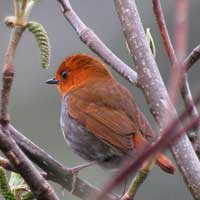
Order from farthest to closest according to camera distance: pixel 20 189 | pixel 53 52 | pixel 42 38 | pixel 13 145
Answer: pixel 53 52
pixel 20 189
pixel 42 38
pixel 13 145

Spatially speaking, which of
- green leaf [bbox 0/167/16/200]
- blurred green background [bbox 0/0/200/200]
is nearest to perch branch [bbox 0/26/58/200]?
green leaf [bbox 0/167/16/200]

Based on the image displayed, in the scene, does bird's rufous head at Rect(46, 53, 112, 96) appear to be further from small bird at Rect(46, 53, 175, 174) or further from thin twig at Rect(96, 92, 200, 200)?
thin twig at Rect(96, 92, 200, 200)

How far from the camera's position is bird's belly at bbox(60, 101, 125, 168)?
425 centimetres

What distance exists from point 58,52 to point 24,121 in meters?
1.04

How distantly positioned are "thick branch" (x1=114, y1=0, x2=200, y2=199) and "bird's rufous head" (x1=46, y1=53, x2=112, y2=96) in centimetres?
241

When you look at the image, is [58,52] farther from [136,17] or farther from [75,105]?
[136,17]

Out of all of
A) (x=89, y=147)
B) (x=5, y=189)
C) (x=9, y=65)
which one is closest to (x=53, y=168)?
(x=5, y=189)

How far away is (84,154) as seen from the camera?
442 centimetres

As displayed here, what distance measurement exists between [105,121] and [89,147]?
199 mm

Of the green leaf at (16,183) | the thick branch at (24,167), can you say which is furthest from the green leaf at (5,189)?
the green leaf at (16,183)

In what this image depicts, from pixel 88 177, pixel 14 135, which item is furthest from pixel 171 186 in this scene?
pixel 14 135

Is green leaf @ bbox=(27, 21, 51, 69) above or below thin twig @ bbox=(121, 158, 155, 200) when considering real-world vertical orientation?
above

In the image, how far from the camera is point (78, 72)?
16.8 feet

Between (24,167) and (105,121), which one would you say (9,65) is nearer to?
(24,167)
